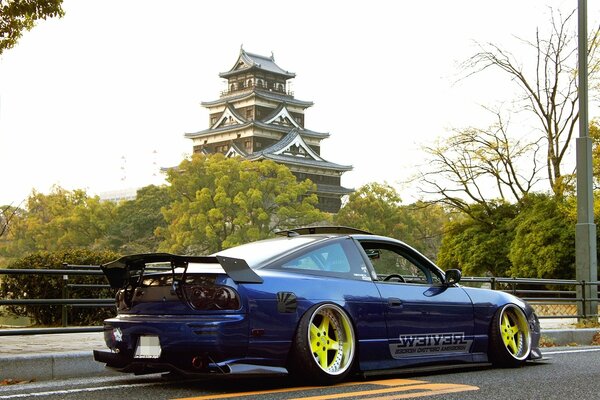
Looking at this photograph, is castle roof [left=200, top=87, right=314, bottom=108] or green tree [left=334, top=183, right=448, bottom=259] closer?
green tree [left=334, top=183, right=448, bottom=259]

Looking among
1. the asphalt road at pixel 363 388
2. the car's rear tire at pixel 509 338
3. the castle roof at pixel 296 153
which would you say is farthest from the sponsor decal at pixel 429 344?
the castle roof at pixel 296 153

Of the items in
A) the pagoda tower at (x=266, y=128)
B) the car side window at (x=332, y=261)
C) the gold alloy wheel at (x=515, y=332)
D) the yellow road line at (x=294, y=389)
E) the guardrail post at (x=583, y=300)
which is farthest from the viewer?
the pagoda tower at (x=266, y=128)

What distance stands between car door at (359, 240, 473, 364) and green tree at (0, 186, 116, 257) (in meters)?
58.9

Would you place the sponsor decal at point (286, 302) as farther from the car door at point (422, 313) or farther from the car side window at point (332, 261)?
the car door at point (422, 313)

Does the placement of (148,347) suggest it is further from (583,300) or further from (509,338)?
(583,300)

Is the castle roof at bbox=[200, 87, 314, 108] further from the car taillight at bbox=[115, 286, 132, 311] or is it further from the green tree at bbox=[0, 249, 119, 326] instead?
the car taillight at bbox=[115, 286, 132, 311]

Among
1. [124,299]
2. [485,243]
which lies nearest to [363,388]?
[124,299]

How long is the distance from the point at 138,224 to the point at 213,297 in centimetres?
6212

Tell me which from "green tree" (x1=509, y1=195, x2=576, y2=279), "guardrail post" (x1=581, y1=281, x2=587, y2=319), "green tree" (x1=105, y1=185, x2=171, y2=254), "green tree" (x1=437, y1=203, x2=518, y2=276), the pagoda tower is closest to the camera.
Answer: "guardrail post" (x1=581, y1=281, x2=587, y2=319)

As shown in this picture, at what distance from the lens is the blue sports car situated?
576cm

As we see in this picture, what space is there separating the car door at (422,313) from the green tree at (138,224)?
5781cm

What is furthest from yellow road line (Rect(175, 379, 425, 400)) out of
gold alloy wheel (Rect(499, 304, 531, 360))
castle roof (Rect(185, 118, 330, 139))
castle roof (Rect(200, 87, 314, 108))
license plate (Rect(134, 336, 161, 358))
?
castle roof (Rect(200, 87, 314, 108))

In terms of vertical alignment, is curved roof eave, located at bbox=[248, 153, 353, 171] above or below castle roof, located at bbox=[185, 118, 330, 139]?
below

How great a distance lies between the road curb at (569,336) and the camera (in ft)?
39.8
